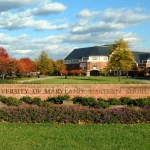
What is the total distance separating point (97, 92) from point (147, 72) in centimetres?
6185

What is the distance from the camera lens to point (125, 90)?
47.5 ft

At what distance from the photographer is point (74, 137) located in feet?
24.8

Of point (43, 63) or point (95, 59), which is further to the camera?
point (95, 59)

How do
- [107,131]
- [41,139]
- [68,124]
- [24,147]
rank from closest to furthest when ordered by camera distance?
[24,147] < [41,139] < [107,131] < [68,124]

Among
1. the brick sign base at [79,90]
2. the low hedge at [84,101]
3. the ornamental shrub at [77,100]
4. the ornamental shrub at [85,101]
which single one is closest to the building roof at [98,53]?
the brick sign base at [79,90]

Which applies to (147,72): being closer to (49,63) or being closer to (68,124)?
(49,63)

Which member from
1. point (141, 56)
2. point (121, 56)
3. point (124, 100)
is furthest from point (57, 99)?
point (141, 56)

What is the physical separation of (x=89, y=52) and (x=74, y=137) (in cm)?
8791

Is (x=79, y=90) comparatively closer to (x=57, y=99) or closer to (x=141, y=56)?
(x=57, y=99)

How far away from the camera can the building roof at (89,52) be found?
9375 centimetres

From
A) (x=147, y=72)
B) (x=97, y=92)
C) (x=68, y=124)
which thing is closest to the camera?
(x=68, y=124)

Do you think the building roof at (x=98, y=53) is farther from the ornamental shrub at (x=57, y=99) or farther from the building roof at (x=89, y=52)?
the ornamental shrub at (x=57, y=99)

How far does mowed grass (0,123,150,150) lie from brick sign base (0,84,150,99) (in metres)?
5.27

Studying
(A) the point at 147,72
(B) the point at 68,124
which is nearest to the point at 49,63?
(A) the point at 147,72
